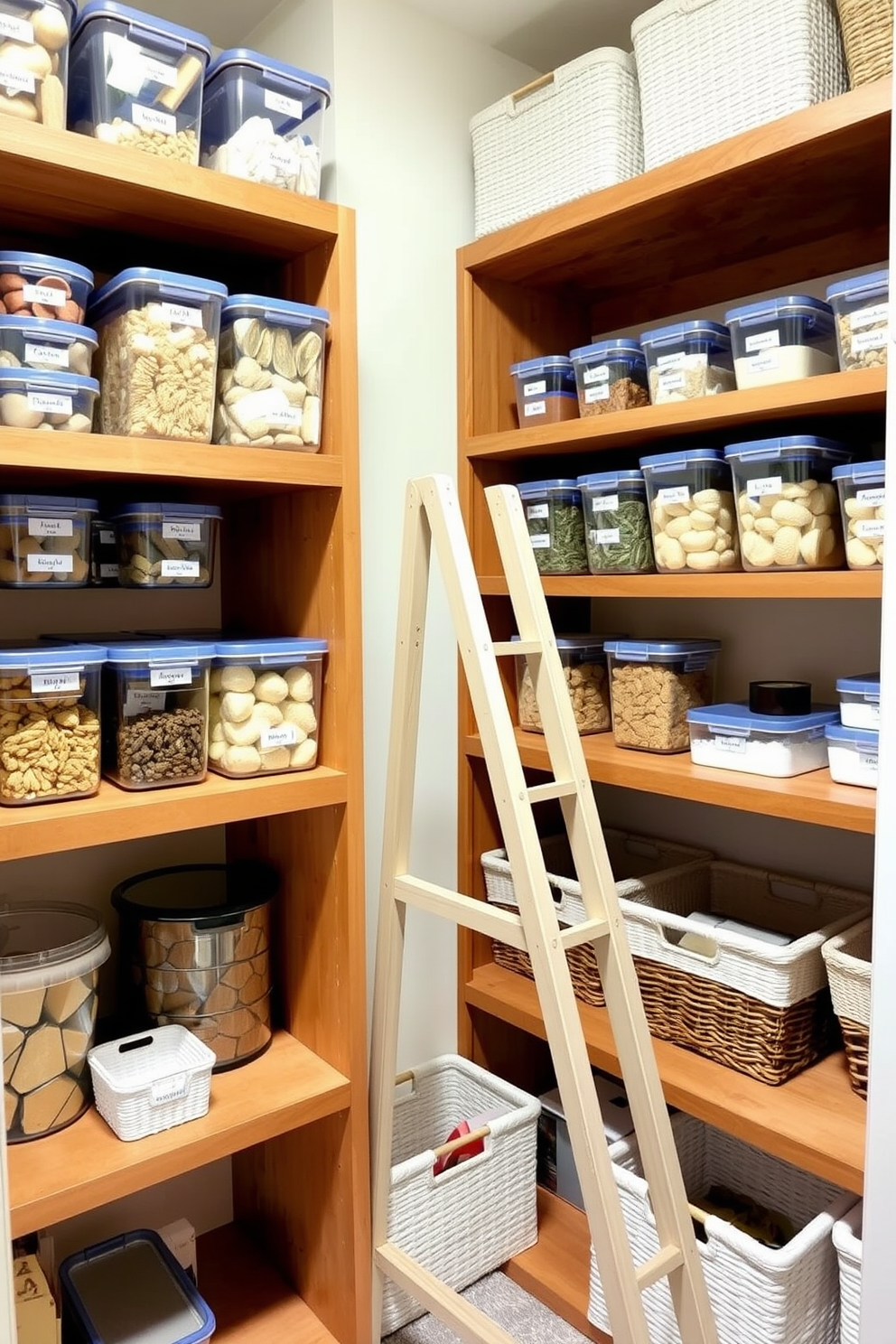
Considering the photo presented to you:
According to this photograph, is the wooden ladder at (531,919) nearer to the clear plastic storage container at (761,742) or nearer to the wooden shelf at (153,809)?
the wooden shelf at (153,809)

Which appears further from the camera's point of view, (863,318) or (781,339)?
(781,339)

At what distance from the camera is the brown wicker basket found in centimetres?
140

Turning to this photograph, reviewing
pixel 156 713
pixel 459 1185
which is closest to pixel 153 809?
pixel 156 713

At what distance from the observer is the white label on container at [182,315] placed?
142 cm

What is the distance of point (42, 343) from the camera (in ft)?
4.44

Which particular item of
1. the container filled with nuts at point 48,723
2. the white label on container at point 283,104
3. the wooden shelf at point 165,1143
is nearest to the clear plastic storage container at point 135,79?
the white label on container at point 283,104

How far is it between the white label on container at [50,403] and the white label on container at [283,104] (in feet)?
1.92

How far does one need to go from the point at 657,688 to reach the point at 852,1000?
62cm

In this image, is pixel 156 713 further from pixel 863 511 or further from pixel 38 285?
pixel 863 511

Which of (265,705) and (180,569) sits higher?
(180,569)

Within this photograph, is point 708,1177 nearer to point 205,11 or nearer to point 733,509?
point 733,509

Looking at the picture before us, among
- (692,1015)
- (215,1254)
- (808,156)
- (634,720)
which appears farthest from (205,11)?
(215,1254)

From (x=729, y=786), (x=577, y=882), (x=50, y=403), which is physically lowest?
(x=577, y=882)

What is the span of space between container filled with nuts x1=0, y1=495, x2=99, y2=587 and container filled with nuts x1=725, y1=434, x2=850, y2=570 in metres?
1.06
